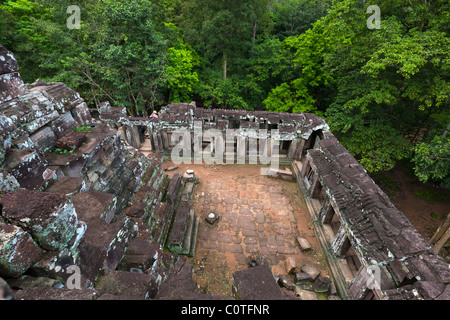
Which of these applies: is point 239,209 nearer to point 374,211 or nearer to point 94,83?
point 374,211

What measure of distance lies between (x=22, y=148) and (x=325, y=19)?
1418 cm

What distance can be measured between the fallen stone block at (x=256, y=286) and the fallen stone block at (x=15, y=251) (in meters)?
2.89

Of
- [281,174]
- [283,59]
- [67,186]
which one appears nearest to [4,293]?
[67,186]

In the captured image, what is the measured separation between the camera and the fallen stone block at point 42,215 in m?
2.71

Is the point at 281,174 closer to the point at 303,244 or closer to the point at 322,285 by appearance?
the point at 303,244

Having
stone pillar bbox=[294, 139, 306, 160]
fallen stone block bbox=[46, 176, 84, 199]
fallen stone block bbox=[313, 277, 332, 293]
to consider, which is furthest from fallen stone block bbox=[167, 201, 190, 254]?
stone pillar bbox=[294, 139, 306, 160]

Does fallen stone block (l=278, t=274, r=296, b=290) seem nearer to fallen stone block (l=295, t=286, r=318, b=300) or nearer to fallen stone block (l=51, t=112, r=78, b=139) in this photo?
fallen stone block (l=295, t=286, r=318, b=300)

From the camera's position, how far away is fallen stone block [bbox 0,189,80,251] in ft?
8.88

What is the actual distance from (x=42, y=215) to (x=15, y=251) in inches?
17.9

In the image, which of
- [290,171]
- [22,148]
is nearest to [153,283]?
[22,148]

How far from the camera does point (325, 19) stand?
11.6 metres

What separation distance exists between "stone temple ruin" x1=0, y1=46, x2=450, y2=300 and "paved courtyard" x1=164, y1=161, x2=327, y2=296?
1.77ft

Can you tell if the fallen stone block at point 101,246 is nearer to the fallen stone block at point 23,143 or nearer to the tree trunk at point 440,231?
the fallen stone block at point 23,143

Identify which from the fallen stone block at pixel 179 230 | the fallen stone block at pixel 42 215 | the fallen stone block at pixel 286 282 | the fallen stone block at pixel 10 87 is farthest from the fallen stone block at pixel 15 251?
the fallen stone block at pixel 286 282
